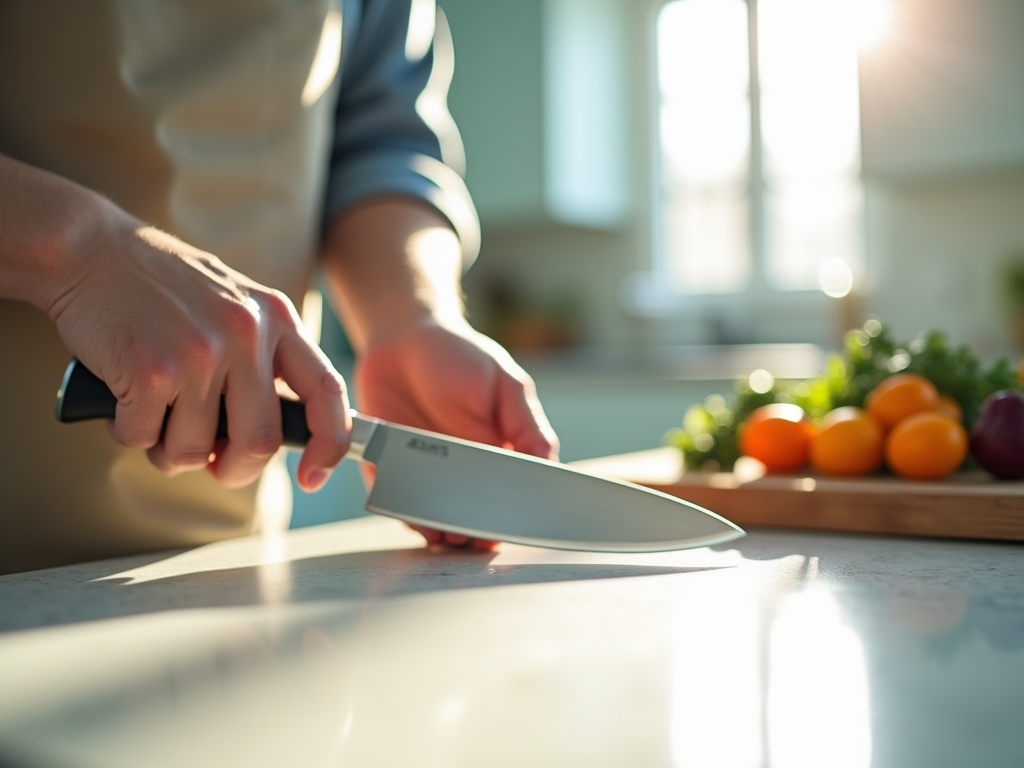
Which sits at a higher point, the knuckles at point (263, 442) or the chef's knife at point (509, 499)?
the knuckles at point (263, 442)

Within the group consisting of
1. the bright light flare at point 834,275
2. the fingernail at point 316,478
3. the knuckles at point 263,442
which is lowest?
the fingernail at point 316,478

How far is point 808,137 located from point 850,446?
10.0 feet

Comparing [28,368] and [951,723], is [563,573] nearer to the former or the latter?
[951,723]

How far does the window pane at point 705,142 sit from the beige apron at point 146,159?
3.18 meters

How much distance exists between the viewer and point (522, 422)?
2.66 ft

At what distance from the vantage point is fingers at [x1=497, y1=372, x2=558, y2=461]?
0.81 m

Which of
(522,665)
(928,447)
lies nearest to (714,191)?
(928,447)

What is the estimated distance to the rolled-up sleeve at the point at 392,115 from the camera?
3.36 ft

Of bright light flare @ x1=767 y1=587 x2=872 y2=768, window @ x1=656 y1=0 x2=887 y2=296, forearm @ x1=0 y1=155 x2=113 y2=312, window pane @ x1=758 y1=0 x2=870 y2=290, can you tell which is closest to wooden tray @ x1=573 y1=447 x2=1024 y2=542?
bright light flare @ x1=767 y1=587 x2=872 y2=768

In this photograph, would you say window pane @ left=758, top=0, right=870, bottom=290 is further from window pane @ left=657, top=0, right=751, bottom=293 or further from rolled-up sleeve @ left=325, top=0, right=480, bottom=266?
rolled-up sleeve @ left=325, top=0, right=480, bottom=266

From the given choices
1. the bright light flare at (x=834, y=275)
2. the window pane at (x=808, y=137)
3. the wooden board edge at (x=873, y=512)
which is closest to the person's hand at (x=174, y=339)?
the wooden board edge at (x=873, y=512)

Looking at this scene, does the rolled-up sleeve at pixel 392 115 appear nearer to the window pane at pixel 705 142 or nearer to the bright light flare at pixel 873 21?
the bright light flare at pixel 873 21

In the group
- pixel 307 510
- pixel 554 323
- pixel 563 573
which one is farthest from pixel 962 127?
pixel 563 573

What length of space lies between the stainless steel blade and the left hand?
0.07 m
